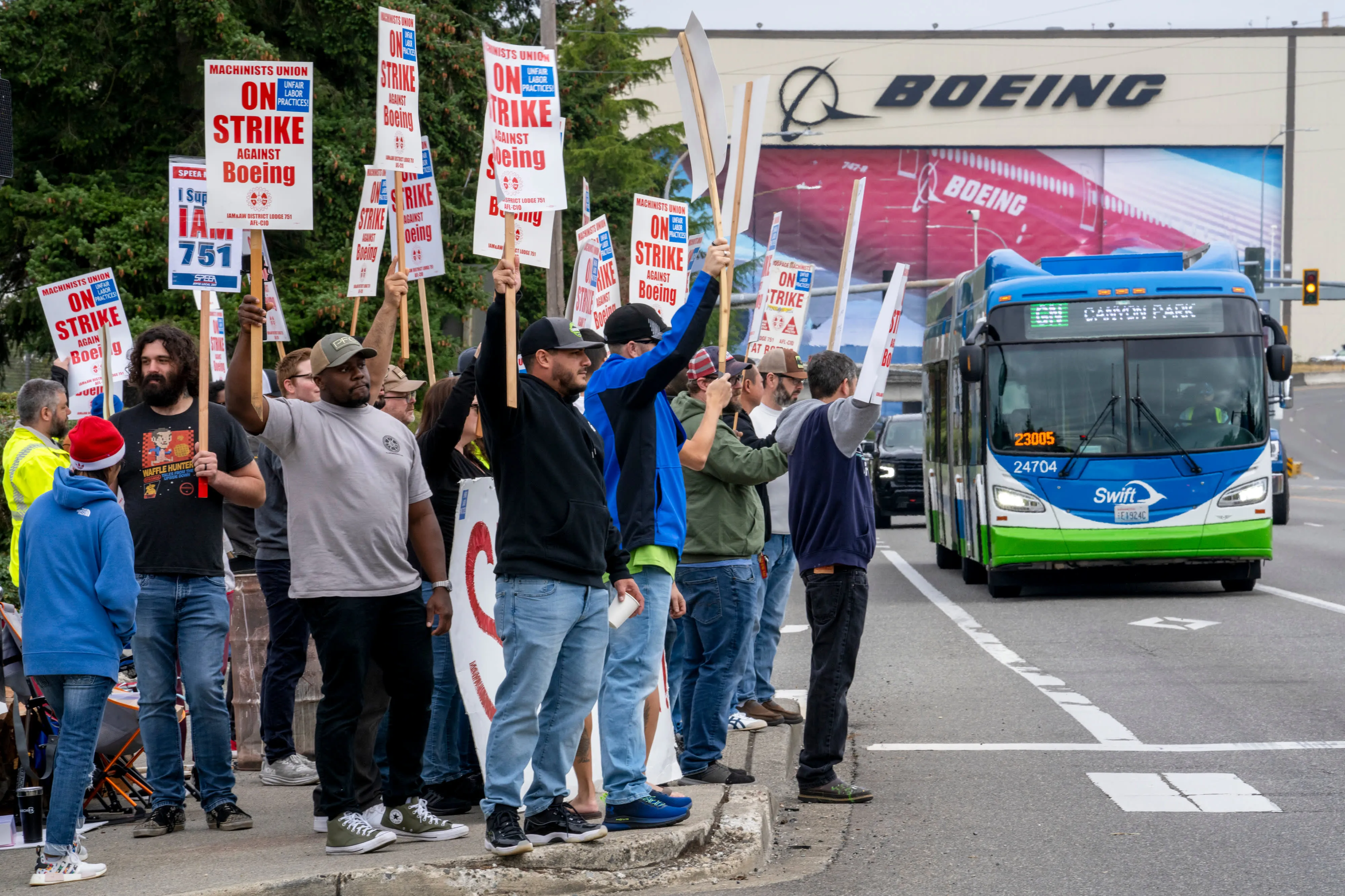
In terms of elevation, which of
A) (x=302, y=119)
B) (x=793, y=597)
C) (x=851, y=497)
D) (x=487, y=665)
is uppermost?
(x=302, y=119)

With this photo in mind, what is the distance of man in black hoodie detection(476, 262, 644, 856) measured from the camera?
5484 mm

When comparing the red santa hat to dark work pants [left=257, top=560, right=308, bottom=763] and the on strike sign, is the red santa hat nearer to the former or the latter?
dark work pants [left=257, top=560, right=308, bottom=763]

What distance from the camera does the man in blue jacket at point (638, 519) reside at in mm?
5949

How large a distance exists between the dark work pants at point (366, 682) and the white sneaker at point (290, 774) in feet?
4.93

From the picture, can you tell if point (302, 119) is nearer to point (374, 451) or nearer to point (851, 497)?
point (374, 451)

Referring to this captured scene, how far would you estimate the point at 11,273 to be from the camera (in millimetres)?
Answer: 25328

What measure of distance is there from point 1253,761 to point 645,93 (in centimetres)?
8248

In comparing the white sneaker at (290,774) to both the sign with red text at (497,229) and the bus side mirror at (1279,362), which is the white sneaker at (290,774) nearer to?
the sign with red text at (497,229)

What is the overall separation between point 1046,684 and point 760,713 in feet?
8.08

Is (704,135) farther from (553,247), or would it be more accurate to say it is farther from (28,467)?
(553,247)

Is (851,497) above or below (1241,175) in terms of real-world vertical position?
below

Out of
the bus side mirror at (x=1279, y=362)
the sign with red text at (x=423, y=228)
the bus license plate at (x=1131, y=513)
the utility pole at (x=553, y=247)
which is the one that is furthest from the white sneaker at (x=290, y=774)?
the utility pole at (x=553, y=247)

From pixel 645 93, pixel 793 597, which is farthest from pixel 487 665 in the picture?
pixel 645 93

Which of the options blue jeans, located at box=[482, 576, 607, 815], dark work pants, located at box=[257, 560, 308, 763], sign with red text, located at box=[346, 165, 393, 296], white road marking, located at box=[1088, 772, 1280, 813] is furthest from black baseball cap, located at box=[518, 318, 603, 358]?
sign with red text, located at box=[346, 165, 393, 296]
